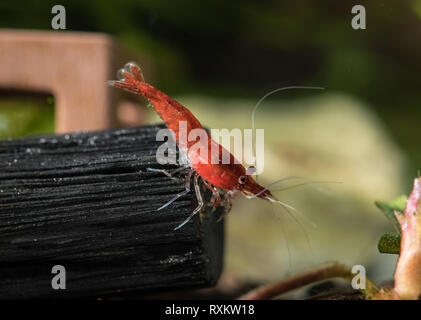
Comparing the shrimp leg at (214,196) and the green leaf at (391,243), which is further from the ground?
the shrimp leg at (214,196)

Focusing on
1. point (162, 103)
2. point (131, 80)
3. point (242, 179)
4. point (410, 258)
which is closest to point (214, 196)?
point (242, 179)

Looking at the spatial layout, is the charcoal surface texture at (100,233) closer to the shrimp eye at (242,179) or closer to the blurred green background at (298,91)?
the shrimp eye at (242,179)

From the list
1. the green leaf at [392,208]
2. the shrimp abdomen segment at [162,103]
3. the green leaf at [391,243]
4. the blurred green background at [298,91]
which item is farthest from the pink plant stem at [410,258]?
the blurred green background at [298,91]

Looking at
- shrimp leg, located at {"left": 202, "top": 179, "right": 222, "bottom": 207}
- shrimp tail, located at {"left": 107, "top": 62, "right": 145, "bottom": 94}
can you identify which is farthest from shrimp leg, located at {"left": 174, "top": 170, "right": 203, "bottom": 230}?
shrimp tail, located at {"left": 107, "top": 62, "right": 145, "bottom": 94}

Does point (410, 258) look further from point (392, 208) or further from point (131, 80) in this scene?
point (131, 80)
